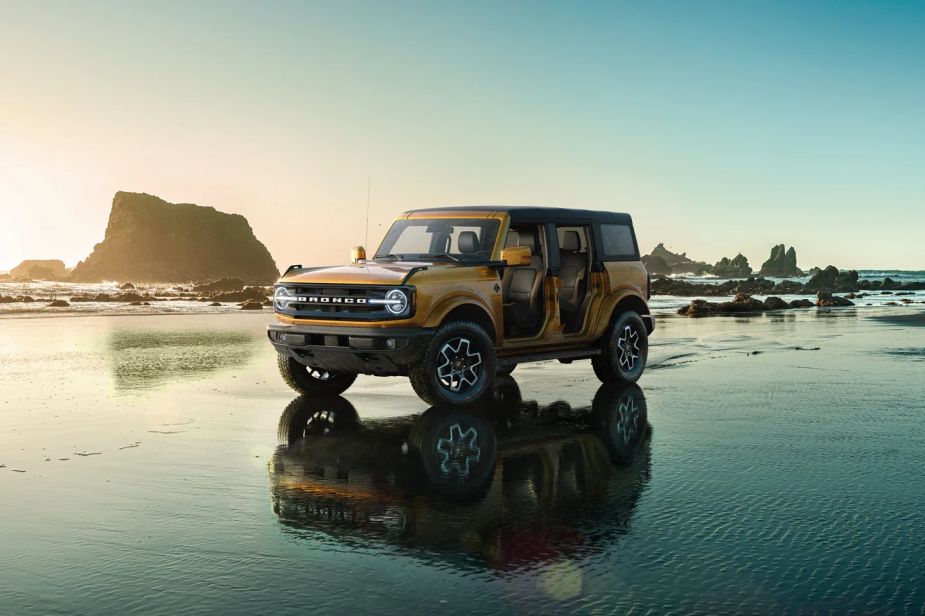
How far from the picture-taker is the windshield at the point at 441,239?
10.8 meters

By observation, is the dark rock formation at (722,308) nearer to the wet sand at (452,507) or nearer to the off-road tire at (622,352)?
the off-road tire at (622,352)

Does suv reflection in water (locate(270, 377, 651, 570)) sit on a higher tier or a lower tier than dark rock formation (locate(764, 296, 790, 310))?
lower

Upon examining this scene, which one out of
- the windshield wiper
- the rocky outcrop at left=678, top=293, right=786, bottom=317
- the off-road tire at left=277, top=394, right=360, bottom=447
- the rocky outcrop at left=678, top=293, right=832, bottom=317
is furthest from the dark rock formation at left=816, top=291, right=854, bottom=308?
the off-road tire at left=277, top=394, right=360, bottom=447

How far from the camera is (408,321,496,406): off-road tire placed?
9.67 metres

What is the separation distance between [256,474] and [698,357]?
34.6 feet

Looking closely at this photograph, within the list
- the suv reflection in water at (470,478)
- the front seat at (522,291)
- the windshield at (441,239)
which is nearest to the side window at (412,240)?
the windshield at (441,239)

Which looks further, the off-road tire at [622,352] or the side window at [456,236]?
the off-road tire at [622,352]

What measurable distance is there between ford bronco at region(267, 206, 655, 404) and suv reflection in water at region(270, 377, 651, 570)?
587 millimetres

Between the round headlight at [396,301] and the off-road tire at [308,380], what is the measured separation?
149 cm

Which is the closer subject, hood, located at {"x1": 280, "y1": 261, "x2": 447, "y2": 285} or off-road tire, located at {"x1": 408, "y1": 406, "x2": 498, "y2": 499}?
off-road tire, located at {"x1": 408, "y1": 406, "x2": 498, "y2": 499}

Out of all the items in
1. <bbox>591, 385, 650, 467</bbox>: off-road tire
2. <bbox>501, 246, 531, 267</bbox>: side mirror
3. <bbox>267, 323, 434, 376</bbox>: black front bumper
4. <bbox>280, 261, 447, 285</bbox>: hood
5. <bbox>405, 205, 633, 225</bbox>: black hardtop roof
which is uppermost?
<bbox>405, 205, 633, 225</bbox>: black hardtop roof

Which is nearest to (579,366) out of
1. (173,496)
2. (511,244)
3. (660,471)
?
(511,244)

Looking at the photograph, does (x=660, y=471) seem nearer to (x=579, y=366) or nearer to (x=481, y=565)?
(x=481, y=565)

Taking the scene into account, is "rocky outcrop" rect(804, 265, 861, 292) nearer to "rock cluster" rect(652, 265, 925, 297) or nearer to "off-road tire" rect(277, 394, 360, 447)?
"rock cluster" rect(652, 265, 925, 297)
